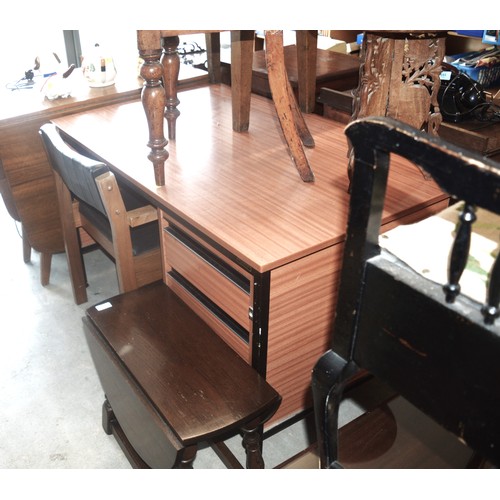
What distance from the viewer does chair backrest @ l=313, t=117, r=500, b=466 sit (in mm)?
585

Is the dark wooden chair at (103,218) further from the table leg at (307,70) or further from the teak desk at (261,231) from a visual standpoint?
the table leg at (307,70)

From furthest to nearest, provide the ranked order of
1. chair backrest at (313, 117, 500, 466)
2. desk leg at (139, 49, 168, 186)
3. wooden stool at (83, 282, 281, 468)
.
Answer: desk leg at (139, 49, 168, 186) → wooden stool at (83, 282, 281, 468) → chair backrest at (313, 117, 500, 466)

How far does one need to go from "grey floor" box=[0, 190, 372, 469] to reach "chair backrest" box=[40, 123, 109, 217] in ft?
1.99

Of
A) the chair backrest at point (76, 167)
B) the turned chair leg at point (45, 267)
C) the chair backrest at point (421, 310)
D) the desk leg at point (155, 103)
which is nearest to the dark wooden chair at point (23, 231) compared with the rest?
the turned chair leg at point (45, 267)

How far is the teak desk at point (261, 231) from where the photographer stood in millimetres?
1276

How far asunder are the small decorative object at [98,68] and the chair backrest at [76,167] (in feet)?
1.94

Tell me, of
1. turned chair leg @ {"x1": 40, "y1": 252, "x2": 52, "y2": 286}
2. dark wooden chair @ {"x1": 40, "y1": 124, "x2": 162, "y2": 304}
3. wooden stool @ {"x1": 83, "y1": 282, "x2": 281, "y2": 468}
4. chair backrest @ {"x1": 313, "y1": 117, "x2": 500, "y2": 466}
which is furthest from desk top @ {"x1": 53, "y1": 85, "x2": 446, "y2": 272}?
turned chair leg @ {"x1": 40, "y1": 252, "x2": 52, "y2": 286}

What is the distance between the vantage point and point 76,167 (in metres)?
1.49

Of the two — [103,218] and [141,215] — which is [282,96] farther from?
[103,218]

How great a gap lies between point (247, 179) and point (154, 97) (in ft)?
1.09

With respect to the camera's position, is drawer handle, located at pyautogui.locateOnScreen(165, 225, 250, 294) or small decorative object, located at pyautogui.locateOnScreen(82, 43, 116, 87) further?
small decorative object, located at pyautogui.locateOnScreen(82, 43, 116, 87)

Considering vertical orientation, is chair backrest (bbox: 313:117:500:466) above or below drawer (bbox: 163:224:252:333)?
above

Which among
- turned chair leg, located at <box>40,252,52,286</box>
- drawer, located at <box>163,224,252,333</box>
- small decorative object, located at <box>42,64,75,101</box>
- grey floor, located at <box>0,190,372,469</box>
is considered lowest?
grey floor, located at <box>0,190,372,469</box>

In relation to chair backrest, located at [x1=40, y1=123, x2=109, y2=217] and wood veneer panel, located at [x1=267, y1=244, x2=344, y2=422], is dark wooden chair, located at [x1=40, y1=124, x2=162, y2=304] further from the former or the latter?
wood veneer panel, located at [x1=267, y1=244, x2=344, y2=422]
